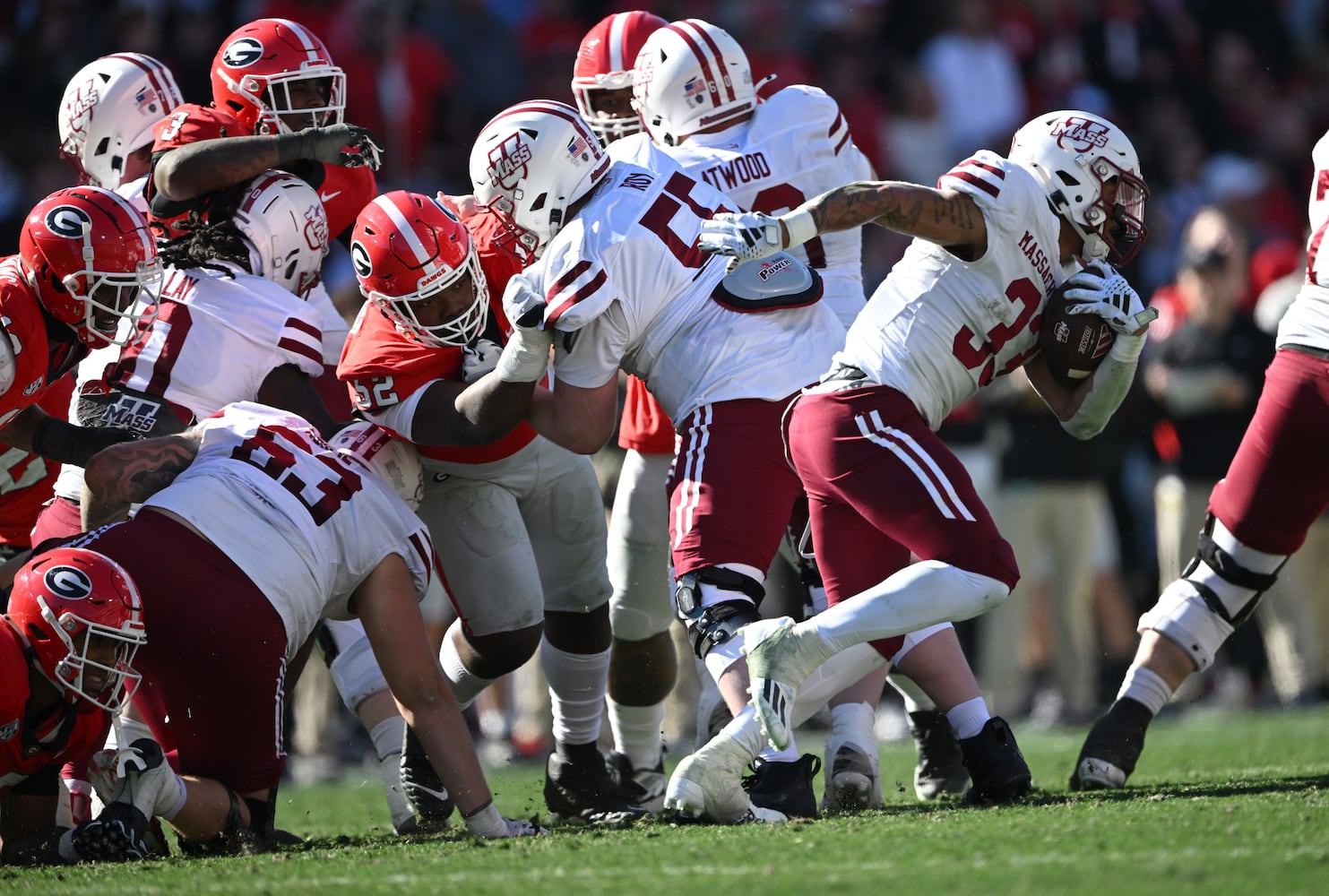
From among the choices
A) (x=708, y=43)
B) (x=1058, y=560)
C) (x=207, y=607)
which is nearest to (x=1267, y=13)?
(x=1058, y=560)

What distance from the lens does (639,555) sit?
19.3ft

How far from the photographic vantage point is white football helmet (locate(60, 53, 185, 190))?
6.27 meters

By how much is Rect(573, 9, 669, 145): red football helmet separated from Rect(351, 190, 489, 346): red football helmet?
139cm

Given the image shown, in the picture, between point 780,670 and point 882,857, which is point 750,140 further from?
point 882,857

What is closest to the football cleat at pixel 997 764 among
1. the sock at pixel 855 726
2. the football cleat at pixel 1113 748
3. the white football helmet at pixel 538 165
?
the football cleat at pixel 1113 748

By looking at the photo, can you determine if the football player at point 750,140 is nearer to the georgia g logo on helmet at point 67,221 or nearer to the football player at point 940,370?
the football player at point 940,370

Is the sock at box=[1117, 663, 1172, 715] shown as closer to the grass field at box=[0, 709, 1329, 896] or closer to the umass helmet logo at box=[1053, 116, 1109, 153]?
the grass field at box=[0, 709, 1329, 896]

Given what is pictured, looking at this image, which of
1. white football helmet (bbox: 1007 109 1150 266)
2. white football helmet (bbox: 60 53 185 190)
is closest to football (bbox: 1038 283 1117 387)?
white football helmet (bbox: 1007 109 1150 266)

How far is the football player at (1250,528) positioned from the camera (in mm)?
5016

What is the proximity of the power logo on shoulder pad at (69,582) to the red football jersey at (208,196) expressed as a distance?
5.75 feet

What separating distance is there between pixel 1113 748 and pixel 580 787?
173cm

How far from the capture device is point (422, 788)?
5422mm

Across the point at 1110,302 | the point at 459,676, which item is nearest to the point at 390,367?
the point at 459,676

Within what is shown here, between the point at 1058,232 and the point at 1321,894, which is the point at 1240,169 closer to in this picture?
the point at 1058,232
